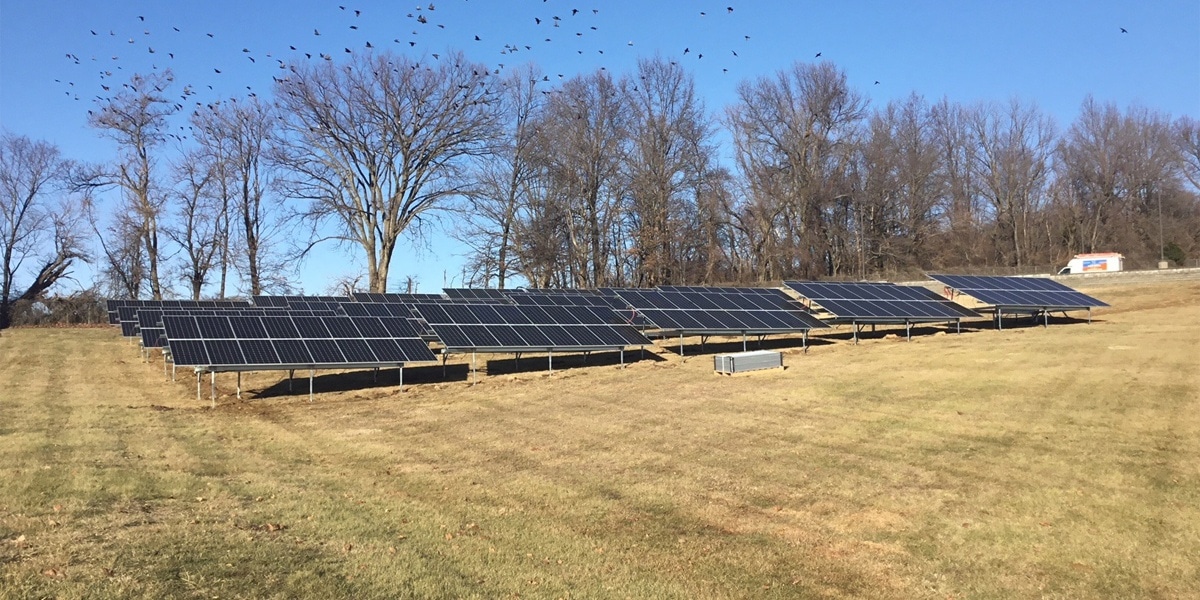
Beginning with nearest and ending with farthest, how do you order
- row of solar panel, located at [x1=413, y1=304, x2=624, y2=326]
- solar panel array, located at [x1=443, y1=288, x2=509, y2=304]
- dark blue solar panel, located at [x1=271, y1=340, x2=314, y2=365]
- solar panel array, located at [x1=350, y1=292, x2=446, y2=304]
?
dark blue solar panel, located at [x1=271, y1=340, x2=314, y2=365]
row of solar panel, located at [x1=413, y1=304, x2=624, y2=326]
solar panel array, located at [x1=350, y1=292, x2=446, y2=304]
solar panel array, located at [x1=443, y1=288, x2=509, y2=304]

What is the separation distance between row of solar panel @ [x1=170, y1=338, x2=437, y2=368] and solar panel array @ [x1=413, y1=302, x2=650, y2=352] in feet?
5.31

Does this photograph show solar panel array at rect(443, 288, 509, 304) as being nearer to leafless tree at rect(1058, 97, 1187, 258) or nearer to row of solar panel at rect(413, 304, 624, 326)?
row of solar panel at rect(413, 304, 624, 326)

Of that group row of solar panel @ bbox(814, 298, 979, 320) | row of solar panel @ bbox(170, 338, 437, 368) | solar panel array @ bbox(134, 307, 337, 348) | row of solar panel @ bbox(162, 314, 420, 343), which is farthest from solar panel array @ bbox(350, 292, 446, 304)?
row of solar panel @ bbox(814, 298, 979, 320)

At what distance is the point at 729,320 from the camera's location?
30281 millimetres

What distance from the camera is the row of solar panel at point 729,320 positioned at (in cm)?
2891

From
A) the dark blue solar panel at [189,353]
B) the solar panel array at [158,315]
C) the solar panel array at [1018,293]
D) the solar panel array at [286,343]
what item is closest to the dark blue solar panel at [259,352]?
the solar panel array at [286,343]

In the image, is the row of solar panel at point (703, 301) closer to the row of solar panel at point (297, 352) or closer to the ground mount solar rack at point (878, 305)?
the ground mount solar rack at point (878, 305)

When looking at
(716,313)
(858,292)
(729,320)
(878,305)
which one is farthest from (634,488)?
(858,292)

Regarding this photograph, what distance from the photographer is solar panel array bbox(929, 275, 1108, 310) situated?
34.3 meters

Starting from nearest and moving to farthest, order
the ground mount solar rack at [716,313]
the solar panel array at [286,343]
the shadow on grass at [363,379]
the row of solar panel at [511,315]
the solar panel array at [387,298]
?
1. the solar panel array at [286,343]
2. the shadow on grass at [363,379]
3. the row of solar panel at [511,315]
4. the ground mount solar rack at [716,313]
5. the solar panel array at [387,298]

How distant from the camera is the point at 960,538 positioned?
8.86 meters

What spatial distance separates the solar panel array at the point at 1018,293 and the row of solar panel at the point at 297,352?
81.4 ft

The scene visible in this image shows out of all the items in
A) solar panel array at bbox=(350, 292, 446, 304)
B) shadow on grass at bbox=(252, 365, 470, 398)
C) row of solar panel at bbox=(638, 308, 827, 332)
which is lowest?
shadow on grass at bbox=(252, 365, 470, 398)

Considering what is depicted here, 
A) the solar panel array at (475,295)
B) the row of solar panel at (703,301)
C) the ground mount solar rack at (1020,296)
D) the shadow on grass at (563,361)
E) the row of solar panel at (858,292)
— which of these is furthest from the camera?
the solar panel array at (475,295)
